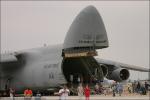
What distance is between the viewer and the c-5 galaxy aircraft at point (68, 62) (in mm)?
28875

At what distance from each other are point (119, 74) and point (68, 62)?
6671 mm

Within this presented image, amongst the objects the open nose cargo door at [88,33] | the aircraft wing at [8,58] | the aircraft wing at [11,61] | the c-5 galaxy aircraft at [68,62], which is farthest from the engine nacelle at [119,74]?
the aircraft wing at [8,58]

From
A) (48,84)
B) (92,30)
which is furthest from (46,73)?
(92,30)

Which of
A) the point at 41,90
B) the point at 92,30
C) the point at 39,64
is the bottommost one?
the point at 41,90

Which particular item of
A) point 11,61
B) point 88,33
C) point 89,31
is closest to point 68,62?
point 88,33

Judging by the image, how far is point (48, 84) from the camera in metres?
32.1

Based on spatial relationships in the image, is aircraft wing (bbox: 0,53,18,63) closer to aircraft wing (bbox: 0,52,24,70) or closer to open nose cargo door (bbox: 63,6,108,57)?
aircraft wing (bbox: 0,52,24,70)

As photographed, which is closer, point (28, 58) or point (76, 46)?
point (76, 46)

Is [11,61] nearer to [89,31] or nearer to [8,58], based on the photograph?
[8,58]

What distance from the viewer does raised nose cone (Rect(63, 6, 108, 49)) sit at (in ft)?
94.3

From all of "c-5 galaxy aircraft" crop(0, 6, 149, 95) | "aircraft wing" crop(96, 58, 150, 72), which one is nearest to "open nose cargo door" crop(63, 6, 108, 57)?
"c-5 galaxy aircraft" crop(0, 6, 149, 95)

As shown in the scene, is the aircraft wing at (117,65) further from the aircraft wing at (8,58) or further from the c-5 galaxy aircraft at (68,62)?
the aircraft wing at (8,58)

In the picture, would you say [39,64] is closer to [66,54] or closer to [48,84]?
[48,84]

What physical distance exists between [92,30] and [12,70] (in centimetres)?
1135
